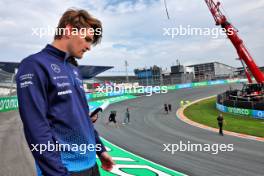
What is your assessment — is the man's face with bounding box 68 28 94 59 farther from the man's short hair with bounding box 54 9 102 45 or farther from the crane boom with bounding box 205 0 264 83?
the crane boom with bounding box 205 0 264 83

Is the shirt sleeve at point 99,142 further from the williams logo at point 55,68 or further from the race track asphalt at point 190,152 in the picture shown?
the race track asphalt at point 190,152

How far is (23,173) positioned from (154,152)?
7.22 m

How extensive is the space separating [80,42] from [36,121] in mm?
582

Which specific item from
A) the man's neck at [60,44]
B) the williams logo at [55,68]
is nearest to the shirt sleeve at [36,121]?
the williams logo at [55,68]

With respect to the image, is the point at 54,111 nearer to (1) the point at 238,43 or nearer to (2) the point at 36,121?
(2) the point at 36,121

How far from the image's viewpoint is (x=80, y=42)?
183 cm

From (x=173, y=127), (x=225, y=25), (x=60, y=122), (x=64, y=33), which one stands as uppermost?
(x=225, y=25)

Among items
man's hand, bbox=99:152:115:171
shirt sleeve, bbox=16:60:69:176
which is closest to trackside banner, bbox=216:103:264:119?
man's hand, bbox=99:152:115:171

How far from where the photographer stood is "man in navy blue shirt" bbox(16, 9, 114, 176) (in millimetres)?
1487

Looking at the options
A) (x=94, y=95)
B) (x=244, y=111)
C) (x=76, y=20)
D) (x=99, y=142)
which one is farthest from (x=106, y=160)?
(x=94, y=95)

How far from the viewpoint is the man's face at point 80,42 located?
180 cm

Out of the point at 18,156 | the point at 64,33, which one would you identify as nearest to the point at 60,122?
the point at 64,33

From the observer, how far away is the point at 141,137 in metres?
18.7

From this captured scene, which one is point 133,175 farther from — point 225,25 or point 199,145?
point 225,25
